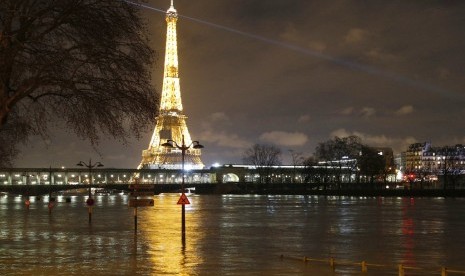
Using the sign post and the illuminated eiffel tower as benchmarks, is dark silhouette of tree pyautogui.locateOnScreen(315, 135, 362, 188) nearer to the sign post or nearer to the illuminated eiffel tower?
the illuminated eiffel tower

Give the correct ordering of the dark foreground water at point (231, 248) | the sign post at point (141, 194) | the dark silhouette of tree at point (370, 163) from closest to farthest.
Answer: the dark foreground water at point (231, 248)
the sign post at point (141, 194)
the dark silhouette of tree at point (370, 163)

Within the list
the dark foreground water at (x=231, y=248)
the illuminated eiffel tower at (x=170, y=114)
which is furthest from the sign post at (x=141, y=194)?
the illuminated eiffel tower at (x=170, y=114)

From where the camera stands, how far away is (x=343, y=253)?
26.0 meters

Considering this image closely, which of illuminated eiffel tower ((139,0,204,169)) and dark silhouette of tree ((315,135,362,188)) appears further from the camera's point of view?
illuminated eiffel tower ((139,0,204,169))

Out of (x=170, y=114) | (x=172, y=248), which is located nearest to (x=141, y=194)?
(x=172, y=248)

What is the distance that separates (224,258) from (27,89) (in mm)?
9616

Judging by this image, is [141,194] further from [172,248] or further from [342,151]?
[342,151]

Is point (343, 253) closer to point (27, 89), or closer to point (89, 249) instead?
point (89, 249)

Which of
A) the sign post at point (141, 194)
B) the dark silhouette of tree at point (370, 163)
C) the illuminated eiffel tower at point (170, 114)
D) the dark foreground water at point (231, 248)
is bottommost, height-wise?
the dark foreground water at point (231, 248)

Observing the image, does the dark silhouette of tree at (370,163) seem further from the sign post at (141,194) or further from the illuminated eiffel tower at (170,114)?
the sign post at (141,194)

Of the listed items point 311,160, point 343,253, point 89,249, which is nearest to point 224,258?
point 343,253

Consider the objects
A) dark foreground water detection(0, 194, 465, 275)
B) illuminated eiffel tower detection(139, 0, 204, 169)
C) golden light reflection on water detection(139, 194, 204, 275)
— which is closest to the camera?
dark foreground water detection(0, 194, 465, 275)

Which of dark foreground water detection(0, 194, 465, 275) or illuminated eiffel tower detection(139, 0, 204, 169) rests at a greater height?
illuminated eiffel tower detection(139, 0, 204, 169)

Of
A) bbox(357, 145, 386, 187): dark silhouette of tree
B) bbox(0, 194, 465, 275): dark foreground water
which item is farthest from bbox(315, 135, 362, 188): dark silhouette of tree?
bbox(0, 194, 465, 275): dark foreground water
